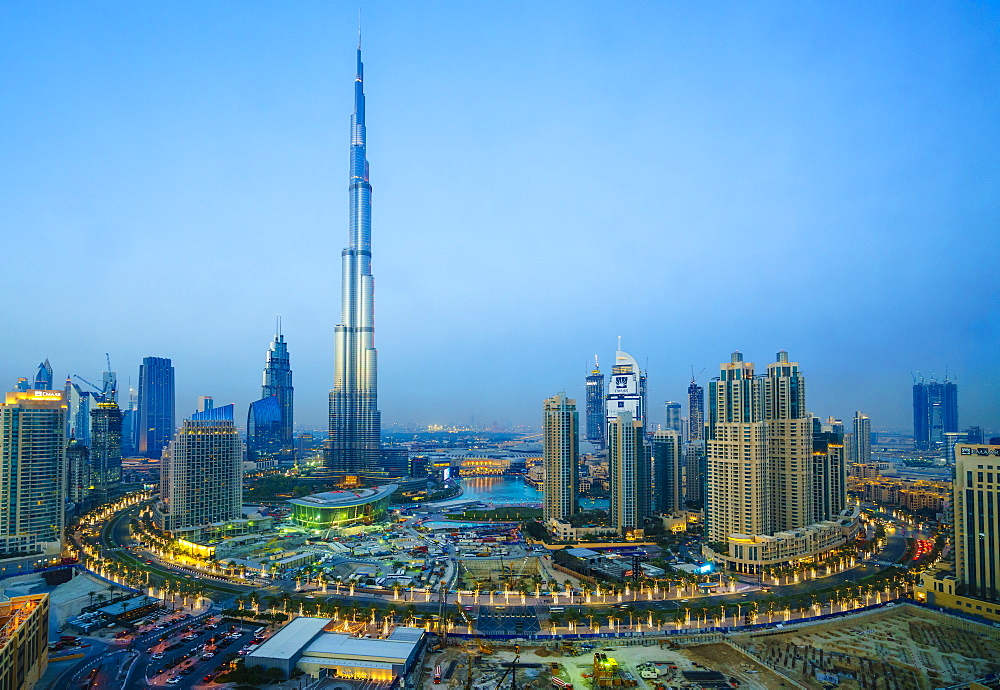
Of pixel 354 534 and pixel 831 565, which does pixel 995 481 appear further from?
pixel 354 534

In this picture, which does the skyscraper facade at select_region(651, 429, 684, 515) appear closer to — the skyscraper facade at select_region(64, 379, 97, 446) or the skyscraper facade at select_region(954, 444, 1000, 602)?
the skyscraper facade at select_region(954, 444, 1000, 602)

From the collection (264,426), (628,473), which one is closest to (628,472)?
(628,473)

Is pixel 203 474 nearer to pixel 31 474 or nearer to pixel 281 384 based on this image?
pixel 31 474

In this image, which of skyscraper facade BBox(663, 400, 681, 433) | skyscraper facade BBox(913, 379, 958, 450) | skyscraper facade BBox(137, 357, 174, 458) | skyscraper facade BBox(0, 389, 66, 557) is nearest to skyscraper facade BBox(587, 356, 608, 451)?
skyscraper facade BBox(663, 400, 681, 433)

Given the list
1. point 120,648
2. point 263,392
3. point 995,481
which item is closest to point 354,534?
point 120,648

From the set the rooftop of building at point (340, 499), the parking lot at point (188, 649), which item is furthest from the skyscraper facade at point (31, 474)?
the parking lot at point (188, 649)

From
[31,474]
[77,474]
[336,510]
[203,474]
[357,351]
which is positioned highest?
[357,351]

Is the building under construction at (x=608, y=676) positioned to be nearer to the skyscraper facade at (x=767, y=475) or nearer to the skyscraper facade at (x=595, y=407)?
the skyscraper facade at (x=767, y=475)

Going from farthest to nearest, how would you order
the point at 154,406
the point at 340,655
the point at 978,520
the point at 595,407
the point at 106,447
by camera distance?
1. the point at 595,407
2. the point at 154,406
3. the point at 106,447
4. the point at 978,520
5. the point at 340,655
